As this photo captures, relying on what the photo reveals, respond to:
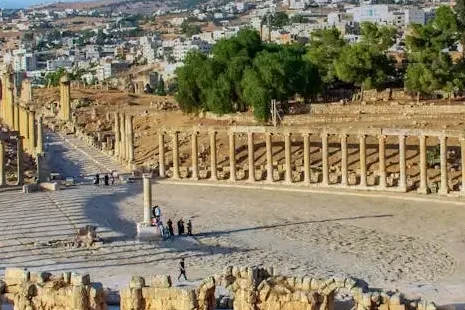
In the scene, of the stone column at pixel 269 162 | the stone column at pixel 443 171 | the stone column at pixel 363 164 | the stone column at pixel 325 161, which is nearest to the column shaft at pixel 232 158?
the stone column at pixel 269 162

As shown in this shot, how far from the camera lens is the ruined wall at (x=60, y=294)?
1017 inches

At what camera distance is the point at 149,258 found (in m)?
42.7

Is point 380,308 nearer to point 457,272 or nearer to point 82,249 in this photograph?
point 457,272

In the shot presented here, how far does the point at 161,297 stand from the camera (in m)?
26.1

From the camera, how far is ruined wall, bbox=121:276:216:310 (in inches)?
1023

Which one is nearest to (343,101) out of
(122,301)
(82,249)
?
(82,249)

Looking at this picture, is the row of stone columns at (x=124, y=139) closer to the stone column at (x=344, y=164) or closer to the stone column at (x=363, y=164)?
the stone column at (x=344, y=164)

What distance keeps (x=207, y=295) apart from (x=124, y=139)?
51.8 m

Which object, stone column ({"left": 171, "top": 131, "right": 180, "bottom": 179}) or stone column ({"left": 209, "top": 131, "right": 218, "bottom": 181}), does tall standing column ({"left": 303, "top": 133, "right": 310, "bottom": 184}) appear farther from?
stone column ({"left": 171, "top": 131, "right": 180, "bottom": 179})

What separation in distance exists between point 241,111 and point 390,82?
16143mm

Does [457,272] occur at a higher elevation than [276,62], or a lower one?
lower

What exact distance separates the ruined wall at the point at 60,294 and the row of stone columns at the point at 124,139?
153ft

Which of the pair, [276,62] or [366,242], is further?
[276,62]

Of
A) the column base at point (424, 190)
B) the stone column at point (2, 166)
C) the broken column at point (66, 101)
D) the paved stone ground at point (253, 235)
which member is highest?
the broken column at point (66, 101)
